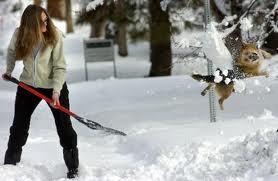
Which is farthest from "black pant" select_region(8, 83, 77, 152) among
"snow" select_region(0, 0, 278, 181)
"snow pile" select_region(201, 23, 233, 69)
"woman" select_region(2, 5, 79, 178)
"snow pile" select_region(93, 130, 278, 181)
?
"snow pile" select_region(201, 23, 233, 69)

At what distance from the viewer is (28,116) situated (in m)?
4.88

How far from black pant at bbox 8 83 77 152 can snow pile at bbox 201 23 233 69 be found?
1.26 meters

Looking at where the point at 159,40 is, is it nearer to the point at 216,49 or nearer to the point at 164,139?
the point at 164,139

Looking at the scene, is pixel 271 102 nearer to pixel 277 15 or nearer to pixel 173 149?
pixel 277 15

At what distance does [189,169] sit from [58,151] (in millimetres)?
1684

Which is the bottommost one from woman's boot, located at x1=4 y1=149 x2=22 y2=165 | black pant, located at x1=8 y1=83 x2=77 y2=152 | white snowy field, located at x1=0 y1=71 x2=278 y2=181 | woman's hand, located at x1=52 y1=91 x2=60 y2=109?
white snowy field, located at x1=0 y1=71 x2=278 y2=181

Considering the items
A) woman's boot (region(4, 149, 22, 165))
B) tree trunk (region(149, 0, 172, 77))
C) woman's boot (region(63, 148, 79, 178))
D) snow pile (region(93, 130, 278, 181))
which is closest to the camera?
snow pile (region(93, 130, 278, 181))

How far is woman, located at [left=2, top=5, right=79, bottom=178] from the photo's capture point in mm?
4617

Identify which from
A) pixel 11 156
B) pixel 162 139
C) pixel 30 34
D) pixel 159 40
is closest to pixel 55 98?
pixel 30 34

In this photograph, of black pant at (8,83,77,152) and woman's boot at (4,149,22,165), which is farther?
woman's boot at (4,149,22,165)

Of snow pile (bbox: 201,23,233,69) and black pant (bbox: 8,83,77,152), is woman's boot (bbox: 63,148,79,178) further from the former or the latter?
snow pile (bbox: 201,23,233,69)

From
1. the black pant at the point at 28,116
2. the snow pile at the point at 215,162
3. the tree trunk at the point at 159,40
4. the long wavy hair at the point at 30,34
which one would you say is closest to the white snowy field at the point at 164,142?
the snow pile at the point at 215,162

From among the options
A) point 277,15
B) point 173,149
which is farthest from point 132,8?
point 173,149

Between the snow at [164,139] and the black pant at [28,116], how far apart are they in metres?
0.28
